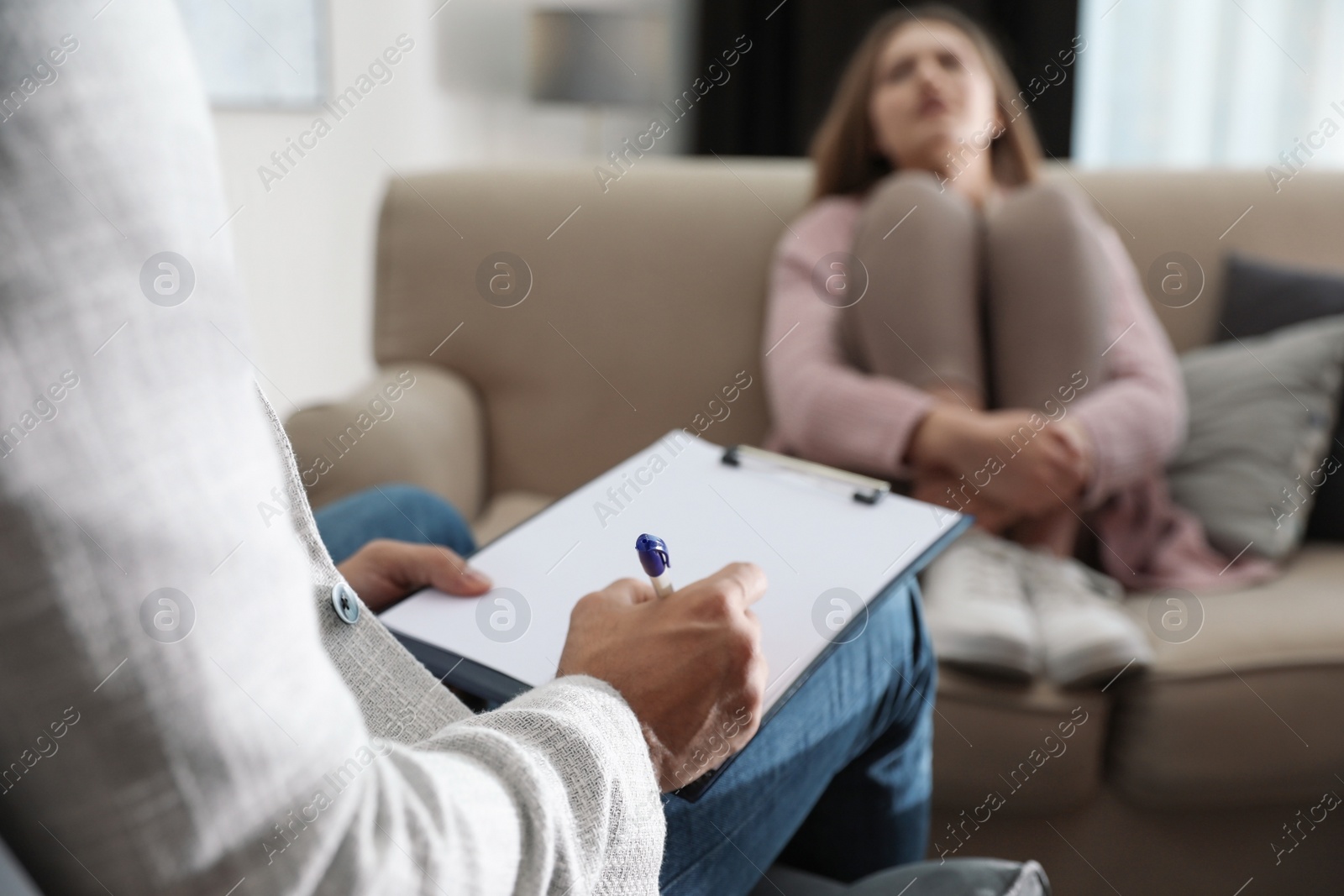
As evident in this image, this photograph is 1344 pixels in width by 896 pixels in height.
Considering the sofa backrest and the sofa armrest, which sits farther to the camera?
the sofa backrest

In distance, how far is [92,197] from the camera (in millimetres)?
240

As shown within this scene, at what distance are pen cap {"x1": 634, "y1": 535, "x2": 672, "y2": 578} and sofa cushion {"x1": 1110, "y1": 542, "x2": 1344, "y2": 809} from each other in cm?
63

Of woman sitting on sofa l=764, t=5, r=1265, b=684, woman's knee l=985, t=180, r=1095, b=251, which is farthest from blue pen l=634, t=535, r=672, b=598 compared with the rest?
woman's knee l=985, t=180, r=1095, b=251

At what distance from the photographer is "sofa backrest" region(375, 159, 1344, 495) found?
1293 millimetres

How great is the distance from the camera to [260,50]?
6.81 ft

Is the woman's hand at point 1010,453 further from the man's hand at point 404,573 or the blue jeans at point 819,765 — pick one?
the man's hand at point 404,573

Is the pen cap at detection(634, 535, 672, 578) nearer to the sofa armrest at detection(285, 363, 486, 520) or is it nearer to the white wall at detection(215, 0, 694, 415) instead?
the sofa armrest at detection(285, 363, 486, 520)

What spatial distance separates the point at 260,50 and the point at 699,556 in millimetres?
1974

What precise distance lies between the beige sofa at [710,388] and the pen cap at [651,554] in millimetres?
541

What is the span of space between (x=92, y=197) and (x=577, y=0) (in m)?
2.75

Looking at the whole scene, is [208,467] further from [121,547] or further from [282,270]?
[282,270]

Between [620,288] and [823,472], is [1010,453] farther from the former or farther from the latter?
[620,288]

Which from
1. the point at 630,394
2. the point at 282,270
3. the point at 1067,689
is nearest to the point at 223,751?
the point at 1067,689

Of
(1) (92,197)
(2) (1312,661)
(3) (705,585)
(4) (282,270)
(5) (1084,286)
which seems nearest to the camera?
(1) (92,197)
